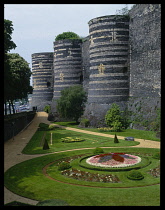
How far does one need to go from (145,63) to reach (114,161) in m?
24.3

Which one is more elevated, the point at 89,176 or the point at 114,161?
the point at 114,161

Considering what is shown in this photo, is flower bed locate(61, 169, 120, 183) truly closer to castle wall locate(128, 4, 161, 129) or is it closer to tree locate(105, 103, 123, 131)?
castle wall locate(128, 4, 161, 129)

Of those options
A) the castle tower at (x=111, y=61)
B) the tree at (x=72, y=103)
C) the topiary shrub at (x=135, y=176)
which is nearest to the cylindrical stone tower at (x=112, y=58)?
the castle tower at (x=111, y=61)

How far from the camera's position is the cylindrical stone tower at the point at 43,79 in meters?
89.2

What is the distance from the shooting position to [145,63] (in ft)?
141

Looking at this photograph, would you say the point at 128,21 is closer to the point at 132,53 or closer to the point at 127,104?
the point at 132,53

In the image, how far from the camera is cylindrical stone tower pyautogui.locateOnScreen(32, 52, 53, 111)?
8925 centimetres

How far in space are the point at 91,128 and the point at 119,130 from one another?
22.1 ft

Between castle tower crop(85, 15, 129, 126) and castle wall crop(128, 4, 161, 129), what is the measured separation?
1.39 metres

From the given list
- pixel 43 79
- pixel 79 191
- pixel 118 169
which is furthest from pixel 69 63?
pixel 79 191

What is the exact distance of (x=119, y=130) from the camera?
43.0 meters

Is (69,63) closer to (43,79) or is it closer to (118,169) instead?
(43,79)

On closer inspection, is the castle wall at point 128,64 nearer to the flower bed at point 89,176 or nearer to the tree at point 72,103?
the tree at point 72,103
